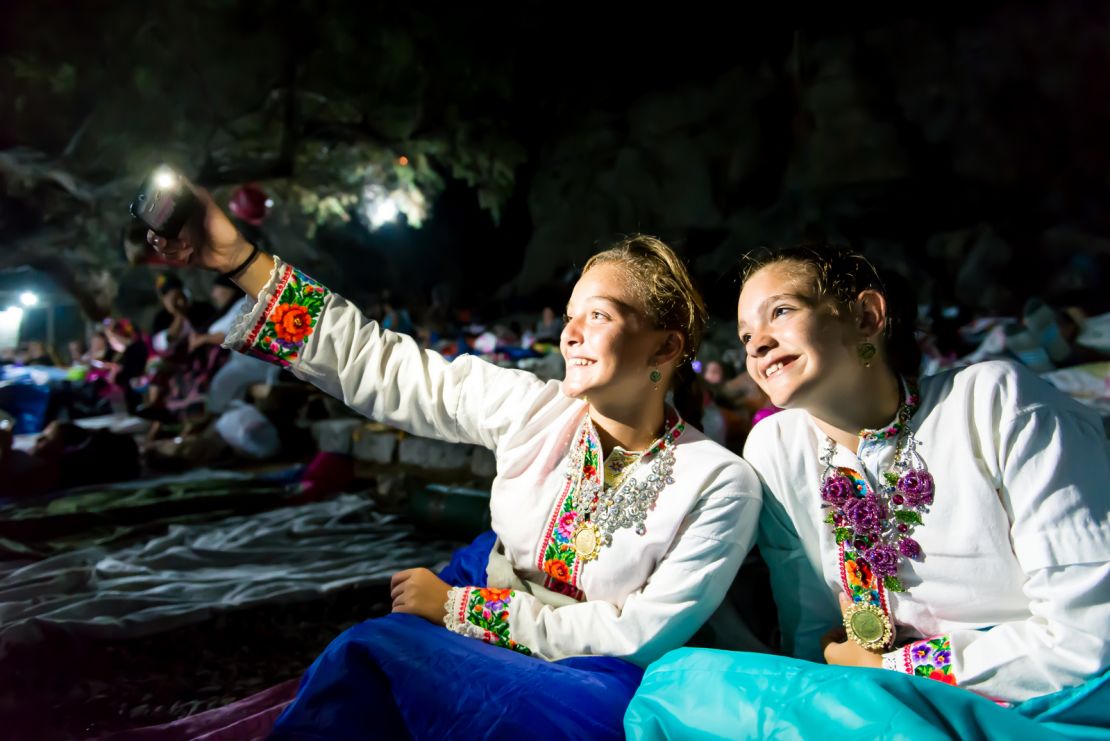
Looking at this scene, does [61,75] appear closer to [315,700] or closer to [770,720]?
[315,700]

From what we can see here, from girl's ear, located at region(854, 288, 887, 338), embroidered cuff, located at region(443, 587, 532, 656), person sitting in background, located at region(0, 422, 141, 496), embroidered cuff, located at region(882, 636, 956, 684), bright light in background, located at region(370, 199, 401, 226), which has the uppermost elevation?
bright light in background, located at region(370, 199, 401, 226)

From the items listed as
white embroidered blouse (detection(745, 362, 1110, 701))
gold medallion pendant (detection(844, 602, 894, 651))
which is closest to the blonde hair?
white embroidered blouse (detection(745, 362, 1110, 701))

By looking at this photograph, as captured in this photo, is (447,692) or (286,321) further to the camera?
(286,321)

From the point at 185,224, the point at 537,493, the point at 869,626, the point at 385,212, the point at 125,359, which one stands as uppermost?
the point at 385,212

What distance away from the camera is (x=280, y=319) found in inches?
57.3

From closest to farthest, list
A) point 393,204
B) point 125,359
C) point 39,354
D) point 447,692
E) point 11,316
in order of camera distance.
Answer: point 447,692
point 11,316
point 39,354
point 125,359
point 393,204

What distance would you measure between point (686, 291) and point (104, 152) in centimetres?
315

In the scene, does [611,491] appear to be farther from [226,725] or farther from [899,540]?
[226,725]

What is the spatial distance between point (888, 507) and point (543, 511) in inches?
24.2

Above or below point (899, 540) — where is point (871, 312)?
above

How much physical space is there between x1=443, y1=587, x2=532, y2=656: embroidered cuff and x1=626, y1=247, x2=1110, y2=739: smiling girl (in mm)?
279

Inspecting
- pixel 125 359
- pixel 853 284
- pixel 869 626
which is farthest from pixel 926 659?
pixel 125 359

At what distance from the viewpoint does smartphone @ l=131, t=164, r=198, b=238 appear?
138 cm

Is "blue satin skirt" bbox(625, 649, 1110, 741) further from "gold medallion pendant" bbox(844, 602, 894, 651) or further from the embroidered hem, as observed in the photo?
the embroidered hem
